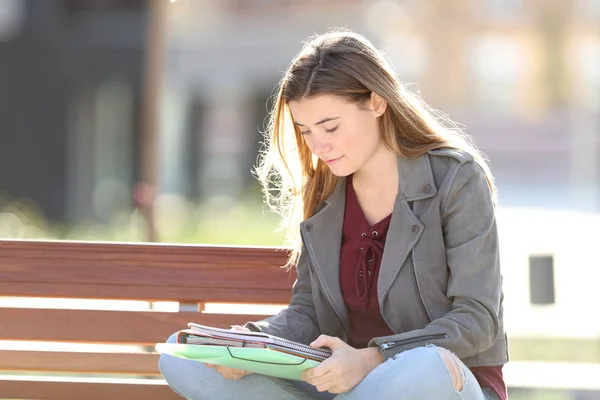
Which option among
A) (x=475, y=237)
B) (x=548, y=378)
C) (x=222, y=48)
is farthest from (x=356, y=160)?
(x=222, y=48)

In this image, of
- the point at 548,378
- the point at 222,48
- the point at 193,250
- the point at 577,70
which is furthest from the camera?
the point at 577,70

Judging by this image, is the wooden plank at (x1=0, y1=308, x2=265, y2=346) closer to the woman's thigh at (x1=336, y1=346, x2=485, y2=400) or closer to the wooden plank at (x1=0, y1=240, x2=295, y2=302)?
the wooden plank at (x1=0, y1=240, x2=295, y2=302)

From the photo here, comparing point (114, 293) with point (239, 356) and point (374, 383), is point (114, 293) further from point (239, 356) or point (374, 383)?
point (374, 383)

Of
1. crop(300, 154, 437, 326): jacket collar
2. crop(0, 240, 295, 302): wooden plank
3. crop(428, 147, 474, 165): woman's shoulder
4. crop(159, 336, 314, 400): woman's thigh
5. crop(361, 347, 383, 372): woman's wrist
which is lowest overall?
crop(159, 336, 314, 400): woman's thigh

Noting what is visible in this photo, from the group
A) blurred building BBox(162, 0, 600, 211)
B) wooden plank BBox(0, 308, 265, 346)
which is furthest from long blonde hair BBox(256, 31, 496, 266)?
blurred building BBox(162, 0, 600, 211)

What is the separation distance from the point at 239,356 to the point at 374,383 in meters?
0.34

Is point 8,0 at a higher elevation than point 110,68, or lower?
higher

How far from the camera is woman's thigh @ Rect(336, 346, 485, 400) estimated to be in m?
2.63

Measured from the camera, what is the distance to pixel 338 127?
3.01 meters

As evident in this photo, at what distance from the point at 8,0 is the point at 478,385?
13.8 meters

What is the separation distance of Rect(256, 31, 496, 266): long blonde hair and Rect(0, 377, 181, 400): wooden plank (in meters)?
0.73

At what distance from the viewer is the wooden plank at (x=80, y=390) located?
358cm

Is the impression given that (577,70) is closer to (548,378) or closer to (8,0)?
(8,0)

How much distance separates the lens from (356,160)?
3057mm
